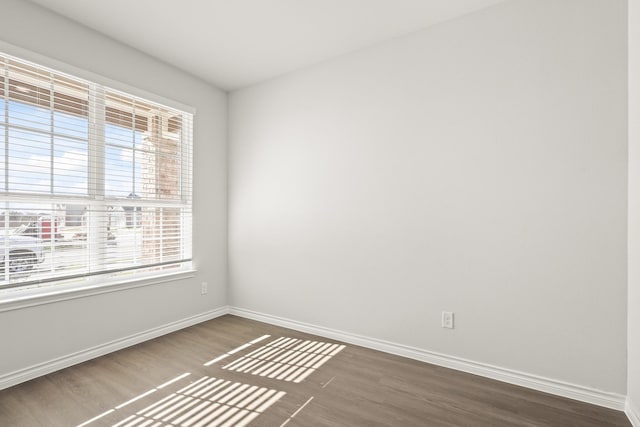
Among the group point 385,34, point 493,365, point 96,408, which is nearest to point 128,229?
point 96,408

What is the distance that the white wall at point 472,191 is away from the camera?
1918 millimetres

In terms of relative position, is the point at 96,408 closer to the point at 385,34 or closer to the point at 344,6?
the point at 344,6

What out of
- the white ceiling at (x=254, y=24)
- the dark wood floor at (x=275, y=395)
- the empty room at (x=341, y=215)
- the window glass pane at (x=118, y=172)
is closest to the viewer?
the dark wood floor at (x=275, y=395)

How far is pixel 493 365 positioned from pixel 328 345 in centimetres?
132

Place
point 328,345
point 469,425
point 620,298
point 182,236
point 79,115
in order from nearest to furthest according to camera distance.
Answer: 1. point 469,425
2. point 620,298
3. point 79,115
4. point 328,345
5. point 182,236

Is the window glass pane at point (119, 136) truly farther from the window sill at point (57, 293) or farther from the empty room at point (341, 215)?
the window sill at point (57, 293)

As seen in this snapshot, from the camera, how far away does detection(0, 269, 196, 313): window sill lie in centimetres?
214

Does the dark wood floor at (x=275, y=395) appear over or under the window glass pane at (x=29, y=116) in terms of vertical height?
under

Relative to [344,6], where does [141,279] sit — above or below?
below

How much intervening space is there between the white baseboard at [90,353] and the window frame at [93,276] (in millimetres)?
453

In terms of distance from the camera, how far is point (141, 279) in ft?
9.51
